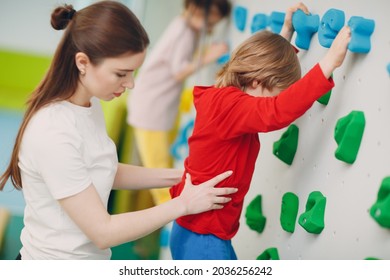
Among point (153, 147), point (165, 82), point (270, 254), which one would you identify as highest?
point (165, 82)

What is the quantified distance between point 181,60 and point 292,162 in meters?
1.10

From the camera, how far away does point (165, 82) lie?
99.0 inches

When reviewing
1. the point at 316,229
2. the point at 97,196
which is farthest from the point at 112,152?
the point at 316,229

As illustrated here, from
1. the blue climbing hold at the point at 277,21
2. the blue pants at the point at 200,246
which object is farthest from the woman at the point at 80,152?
the blue climbing hold at the point at 277,21

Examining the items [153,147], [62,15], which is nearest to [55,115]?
[62,15]

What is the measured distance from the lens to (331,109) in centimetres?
127

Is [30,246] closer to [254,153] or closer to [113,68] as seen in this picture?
[113,68]

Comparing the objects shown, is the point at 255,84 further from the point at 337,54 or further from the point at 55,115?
the point at 55,115

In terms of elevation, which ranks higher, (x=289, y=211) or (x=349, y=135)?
(x=349, y=135)

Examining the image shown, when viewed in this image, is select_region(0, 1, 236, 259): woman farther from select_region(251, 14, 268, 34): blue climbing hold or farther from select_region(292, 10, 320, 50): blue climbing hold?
select_region(251, 14, 268, 34): blue climbing hold

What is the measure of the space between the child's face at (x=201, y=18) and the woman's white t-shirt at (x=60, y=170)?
110cm

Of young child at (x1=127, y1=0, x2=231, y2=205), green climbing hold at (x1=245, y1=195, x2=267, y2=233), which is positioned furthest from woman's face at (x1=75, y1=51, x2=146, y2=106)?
young child at (x1=127, y1=0, x2=231, y2=205)

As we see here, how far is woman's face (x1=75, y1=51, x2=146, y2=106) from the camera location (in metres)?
1.15

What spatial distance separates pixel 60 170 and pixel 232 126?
34 cm
